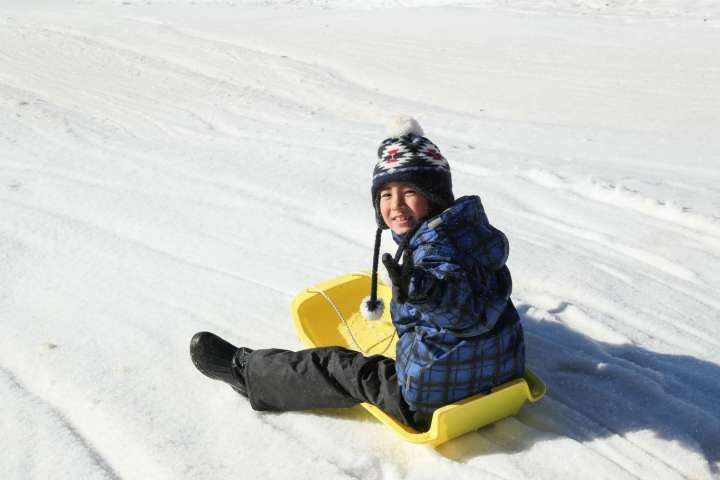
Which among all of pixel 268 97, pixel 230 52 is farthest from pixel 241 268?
pixel 230 52

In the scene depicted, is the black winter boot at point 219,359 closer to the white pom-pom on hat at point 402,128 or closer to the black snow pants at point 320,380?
the black snow pants at point 320,380

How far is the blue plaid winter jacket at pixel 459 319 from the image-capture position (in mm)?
1883

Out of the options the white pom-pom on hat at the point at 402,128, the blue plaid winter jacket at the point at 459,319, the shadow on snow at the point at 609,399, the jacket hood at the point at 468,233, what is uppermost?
the white pom-pom on hat at the point at 402,128

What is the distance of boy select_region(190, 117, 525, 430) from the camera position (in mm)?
1876

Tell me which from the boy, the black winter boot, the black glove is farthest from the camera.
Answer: the black winter boot

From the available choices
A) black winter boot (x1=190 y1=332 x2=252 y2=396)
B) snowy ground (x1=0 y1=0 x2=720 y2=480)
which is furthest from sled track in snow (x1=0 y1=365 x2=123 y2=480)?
black winter boot (x1=190 y1=332 x2=252 y2=396)

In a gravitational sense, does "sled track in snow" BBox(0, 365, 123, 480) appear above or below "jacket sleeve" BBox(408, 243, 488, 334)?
below

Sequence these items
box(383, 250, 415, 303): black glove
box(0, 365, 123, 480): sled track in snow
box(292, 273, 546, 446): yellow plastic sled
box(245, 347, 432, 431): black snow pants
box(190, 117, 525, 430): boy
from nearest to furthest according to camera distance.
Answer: box(383, 250, 415, 303): black glove → box(190, 117, 525, 430): boy → box(0, 365, 123, 480): sled track in snow → box(245, 347, 432, 431): black snow pants → box(292, 273, 546, 446): yellow plastic sled

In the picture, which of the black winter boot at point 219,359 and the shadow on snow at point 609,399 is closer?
the shadow on snow at point 609,399

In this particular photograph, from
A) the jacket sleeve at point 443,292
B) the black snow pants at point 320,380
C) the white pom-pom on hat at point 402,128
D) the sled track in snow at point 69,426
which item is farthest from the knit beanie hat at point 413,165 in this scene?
the sled track in snow at point 69,426

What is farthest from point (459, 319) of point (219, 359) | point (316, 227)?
point (316, 227)

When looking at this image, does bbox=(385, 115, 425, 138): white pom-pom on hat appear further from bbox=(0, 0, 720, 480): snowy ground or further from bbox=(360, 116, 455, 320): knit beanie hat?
bbox=(0, 0, 720, 480): snowy ground

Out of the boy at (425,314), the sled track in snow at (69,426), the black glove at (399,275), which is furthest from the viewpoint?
the sled track in snow at (69,426)

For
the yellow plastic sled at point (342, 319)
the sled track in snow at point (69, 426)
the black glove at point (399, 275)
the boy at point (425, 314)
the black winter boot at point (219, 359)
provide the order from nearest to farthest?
the black glove at point (399, 275) < the boy at point (425, 314) < the sled track in snow at point (69, 426) < the black winter boot at point (219, 359) < the yellow plastic sled at point (342, 319)
